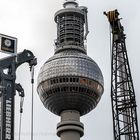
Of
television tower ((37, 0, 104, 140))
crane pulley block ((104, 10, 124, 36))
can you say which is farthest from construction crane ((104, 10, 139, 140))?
television tower ((37, 0, 104, 140))

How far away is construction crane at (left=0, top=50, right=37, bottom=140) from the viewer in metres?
73.5

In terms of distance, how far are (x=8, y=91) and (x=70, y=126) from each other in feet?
363

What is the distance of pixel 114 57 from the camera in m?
126

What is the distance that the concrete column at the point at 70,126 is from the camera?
18588 cm

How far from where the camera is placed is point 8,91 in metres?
76.4

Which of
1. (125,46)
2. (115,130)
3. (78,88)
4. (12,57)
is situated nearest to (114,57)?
(125,46)

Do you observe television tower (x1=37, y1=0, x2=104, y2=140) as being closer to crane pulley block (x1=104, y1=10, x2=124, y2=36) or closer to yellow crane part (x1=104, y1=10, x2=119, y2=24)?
crane pulley block (x1=104, y1=10, x2=124, y2=36)

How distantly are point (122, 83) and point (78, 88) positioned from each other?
211 feet

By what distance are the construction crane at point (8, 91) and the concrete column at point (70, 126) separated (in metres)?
103

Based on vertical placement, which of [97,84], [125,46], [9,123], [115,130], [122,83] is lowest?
[9,123]

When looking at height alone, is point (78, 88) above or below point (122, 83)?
above

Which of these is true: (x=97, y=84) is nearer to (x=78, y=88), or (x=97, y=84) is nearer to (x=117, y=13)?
(x=78, y=88)

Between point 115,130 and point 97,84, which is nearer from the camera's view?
point 115,130

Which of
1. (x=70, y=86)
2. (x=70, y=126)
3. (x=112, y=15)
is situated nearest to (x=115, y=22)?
(x=112, y=15)
